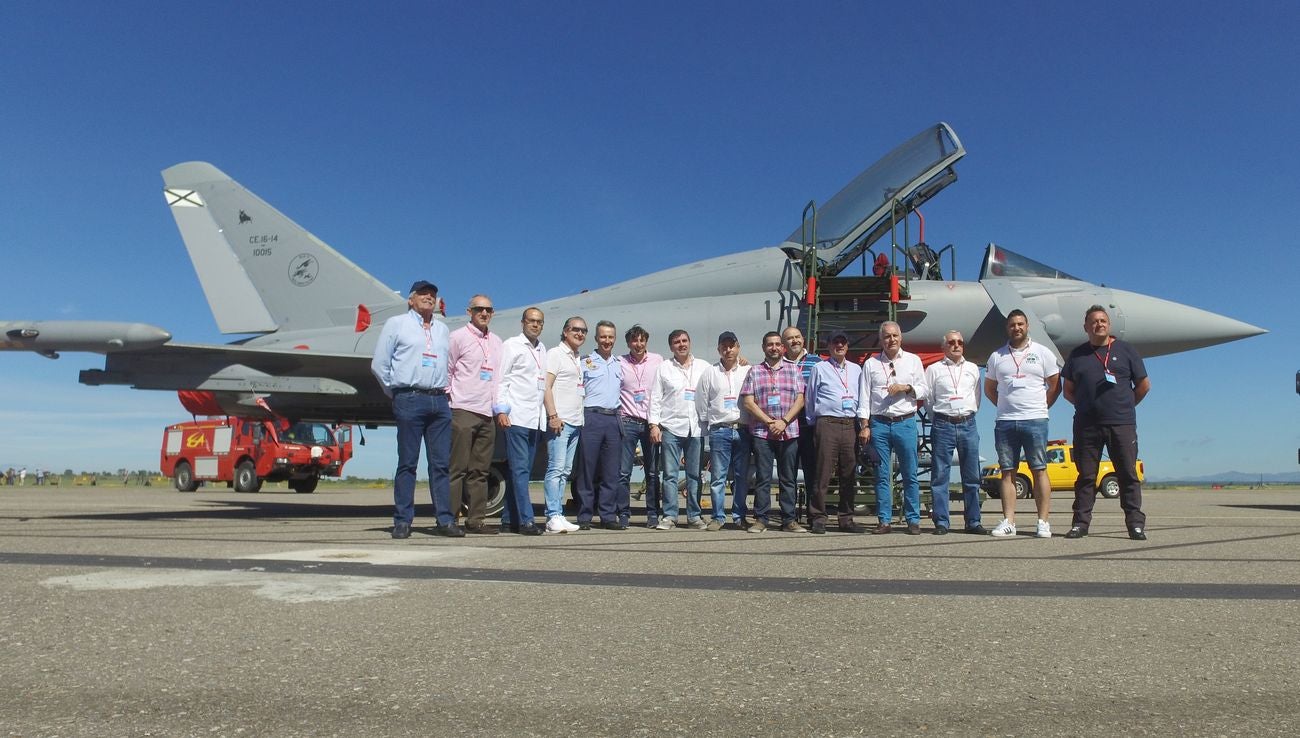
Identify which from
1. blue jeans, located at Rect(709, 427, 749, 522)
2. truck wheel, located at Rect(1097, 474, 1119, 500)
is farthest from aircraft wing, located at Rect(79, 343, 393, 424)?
truck wheel, located at Rect(1097, 474, 1119, 500)

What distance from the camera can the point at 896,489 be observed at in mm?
8711

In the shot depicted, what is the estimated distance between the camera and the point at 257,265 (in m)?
13.3

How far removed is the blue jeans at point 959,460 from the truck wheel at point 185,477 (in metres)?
24.1

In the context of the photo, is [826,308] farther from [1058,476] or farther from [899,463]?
[1058,476]

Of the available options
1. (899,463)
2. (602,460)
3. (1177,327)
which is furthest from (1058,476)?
(602,460)

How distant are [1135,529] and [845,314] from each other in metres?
4.14

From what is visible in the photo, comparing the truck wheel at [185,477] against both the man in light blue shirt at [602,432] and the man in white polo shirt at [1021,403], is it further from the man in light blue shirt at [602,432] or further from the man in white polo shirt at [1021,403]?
the man in white polo shirt at [1021,403]

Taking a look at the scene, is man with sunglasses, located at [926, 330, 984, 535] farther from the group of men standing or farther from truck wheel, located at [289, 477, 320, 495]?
truck wheel, located at [289, 477, 320, 495]

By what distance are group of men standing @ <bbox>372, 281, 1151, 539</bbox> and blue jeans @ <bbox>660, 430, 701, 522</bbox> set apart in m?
0.02

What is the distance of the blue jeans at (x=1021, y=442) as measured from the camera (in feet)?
22.9

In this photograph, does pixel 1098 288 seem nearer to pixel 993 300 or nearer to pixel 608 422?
pixel 993 300

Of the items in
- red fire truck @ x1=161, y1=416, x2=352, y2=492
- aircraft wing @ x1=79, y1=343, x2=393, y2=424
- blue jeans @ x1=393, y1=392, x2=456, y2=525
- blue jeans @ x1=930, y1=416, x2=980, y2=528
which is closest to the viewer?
blue jeans @ x1=393, y1=392, x2=456, y2=525

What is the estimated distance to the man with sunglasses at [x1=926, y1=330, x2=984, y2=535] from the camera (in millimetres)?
7238

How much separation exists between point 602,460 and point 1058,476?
18.4 metres
